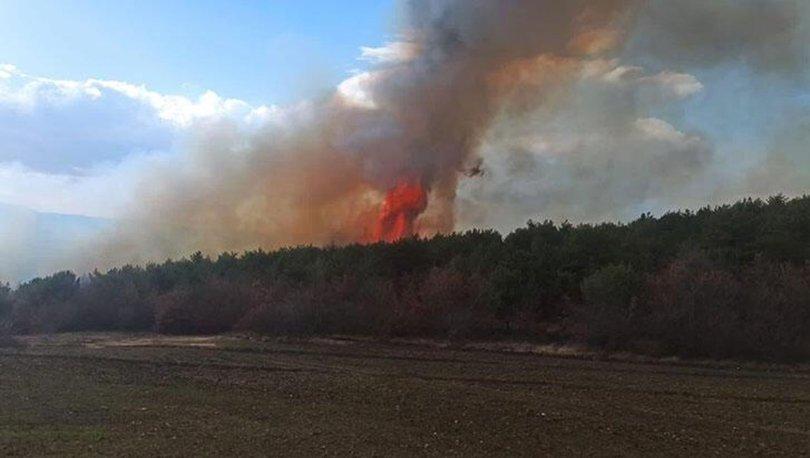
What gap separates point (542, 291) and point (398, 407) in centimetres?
1813

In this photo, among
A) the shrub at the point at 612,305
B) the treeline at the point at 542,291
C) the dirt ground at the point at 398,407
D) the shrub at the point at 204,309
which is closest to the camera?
the dirt ground at the point at 398,407

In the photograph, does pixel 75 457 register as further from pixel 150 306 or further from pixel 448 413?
pixel 150 306

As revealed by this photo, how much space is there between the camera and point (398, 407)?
14227 mm

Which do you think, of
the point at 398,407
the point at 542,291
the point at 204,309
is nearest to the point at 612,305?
the point at 542,291

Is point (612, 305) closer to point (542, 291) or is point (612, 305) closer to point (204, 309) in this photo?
point (542, 291)

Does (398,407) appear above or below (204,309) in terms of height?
below

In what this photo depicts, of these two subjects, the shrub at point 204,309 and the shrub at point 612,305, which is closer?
the shrub at point 612,305

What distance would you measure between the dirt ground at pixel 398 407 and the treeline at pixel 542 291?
2.32m

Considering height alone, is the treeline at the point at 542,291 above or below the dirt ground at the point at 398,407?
above

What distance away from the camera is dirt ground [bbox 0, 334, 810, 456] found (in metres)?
10.7

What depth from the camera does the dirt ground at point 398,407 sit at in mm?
10719

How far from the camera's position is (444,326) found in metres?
32.6

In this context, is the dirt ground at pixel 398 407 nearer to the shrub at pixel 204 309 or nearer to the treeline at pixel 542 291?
the treeline at pixel 542 291

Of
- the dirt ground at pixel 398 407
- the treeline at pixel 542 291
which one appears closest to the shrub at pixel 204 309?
the treeline at pixel 542 291
